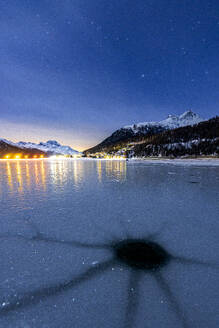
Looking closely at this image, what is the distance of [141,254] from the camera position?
362cm

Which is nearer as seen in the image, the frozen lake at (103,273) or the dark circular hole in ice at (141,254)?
the frozen lake at (103,273)

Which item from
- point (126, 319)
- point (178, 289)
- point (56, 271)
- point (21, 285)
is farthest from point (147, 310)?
point (21, 285)

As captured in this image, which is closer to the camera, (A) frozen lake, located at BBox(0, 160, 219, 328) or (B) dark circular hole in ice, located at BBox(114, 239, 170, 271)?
(A) frozen lake, located at BBox(0, 160, 219, 328)

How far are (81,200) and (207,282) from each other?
6063mm

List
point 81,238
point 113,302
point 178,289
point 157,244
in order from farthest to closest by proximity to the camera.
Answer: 1. point 81,238
2. point 157,244
3. point 178,289
4. point 113,302

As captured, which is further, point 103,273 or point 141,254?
point 141,254

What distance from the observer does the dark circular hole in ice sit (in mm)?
3266

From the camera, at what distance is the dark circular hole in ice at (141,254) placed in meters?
3.27

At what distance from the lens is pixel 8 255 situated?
11.9 feet

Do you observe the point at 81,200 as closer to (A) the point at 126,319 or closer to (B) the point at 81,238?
(B) the point at 81,238

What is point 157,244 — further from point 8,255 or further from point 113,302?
point 8,255

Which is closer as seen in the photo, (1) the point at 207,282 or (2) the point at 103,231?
(1) the point at 207,282

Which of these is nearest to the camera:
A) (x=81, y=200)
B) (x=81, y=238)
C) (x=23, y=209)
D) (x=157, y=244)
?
(x=157, y=244)

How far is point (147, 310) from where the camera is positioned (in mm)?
2322
